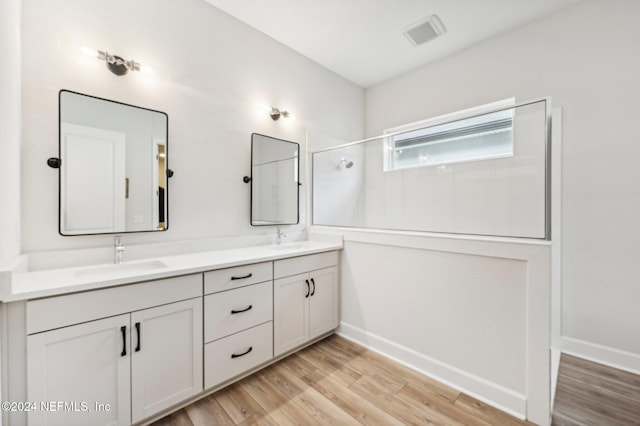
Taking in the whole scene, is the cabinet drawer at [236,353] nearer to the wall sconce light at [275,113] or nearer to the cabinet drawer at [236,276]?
the cabinet drawer at [236,276]

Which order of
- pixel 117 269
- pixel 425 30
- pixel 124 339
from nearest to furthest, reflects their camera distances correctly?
pixel 124 339 → pixel 117 269 → pixel 425 30

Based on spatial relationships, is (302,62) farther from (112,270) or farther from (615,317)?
(615,317)

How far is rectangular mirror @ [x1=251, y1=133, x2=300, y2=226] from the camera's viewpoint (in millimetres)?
2564

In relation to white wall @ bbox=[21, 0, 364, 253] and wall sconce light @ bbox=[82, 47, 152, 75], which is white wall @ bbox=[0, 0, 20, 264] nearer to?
white wall @ bbox=[21, 0, 364, 253]

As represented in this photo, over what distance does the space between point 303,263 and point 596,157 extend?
2541 mm

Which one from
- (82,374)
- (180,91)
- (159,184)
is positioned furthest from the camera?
(180,91)

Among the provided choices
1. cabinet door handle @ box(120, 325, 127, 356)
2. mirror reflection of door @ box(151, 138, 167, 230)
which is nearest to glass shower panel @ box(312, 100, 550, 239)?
mirror reflection of door @ box(151, 138, 167, 230)

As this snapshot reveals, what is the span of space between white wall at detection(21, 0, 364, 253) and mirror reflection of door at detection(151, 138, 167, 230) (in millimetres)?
68

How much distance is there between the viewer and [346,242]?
2.62 m

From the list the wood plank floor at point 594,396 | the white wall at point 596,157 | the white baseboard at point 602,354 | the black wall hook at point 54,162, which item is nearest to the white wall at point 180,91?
the black wall hook at point 54,162

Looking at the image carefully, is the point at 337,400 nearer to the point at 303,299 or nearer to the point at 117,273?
the point at 303,299

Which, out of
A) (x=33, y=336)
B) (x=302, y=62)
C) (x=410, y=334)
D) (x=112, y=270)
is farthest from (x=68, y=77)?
(x=410, y=334)

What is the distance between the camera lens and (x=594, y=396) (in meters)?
1.78

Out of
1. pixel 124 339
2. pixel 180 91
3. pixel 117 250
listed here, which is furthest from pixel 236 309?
pixel 180 91
